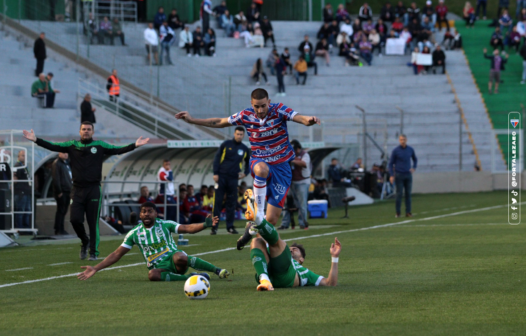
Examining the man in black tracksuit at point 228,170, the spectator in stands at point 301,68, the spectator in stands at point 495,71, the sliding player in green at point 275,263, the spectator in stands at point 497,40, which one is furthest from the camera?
the spectator in stands at point 497,40

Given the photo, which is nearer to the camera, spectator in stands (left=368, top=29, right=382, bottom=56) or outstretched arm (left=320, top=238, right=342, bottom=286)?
outstretched arm (left=320, top=238, right=342, bottom=286)

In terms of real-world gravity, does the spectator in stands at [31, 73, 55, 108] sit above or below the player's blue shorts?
above

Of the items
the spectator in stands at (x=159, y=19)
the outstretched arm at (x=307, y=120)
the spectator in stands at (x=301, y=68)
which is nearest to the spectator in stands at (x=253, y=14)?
the spectator in stands at (x=301, y=68)

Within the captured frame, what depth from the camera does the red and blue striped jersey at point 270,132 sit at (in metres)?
9.39

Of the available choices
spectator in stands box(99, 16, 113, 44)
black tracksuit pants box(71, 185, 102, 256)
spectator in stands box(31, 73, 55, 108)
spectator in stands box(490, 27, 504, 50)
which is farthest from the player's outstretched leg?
spectator in stands box(490, 27, 504, 50)

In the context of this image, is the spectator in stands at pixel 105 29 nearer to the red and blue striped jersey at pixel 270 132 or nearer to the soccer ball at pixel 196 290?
the red and blue striped jersey at pixel 270 132

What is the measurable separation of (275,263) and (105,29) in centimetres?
3054

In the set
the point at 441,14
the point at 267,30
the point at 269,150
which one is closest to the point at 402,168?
the point at 269,150

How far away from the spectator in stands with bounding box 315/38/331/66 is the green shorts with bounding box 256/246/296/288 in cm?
3484

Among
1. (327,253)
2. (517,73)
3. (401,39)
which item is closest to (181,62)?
(401,39)

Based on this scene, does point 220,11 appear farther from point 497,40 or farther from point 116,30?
point 497,40

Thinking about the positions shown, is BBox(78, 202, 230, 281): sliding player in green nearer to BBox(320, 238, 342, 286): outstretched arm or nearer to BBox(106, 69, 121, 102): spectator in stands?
BBox(320, 238, 342, 286): outstretched arm

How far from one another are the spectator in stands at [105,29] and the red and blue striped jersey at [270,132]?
28.4 meters

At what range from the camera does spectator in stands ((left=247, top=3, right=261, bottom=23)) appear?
44.0 m
